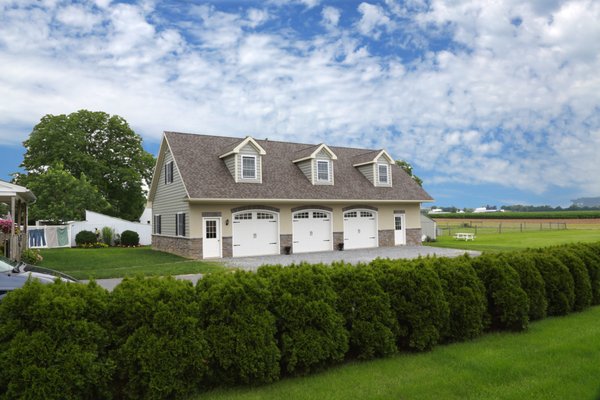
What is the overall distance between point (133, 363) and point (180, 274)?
11205 millimetres

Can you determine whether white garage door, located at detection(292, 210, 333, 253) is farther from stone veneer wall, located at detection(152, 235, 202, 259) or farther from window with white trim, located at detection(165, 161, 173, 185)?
window with white trim, located at detection(165, 161, 173, 185)

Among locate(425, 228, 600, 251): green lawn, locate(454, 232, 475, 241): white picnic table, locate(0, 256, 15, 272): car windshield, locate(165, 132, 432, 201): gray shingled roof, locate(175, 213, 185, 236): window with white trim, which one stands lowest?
locate(425, 228, 600, 251): green lawn

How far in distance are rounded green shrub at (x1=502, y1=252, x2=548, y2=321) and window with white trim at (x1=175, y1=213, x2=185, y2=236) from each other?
1701 cm

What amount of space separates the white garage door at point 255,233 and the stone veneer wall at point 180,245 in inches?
76.8

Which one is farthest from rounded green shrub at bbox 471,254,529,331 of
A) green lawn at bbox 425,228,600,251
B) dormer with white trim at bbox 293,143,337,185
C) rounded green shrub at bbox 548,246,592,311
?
dormer with white trim at bbox 293,143,337,185

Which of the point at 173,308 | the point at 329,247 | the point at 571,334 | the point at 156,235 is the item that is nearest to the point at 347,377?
the point at 173,308

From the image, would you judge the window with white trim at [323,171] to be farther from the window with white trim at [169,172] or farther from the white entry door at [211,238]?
the window with white trim at [169,172]

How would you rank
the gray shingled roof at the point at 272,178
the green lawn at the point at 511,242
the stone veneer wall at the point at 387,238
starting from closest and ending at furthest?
the gray shingled roof at the point at 272,178 < the green lawn at the point at 511,242 < the stone veneer wall at the point at 387,238

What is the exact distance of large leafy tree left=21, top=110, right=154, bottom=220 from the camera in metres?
39.8

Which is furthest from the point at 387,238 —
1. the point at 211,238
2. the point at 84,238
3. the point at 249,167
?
the point at 84,238

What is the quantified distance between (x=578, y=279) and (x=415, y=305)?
4671 millimetres

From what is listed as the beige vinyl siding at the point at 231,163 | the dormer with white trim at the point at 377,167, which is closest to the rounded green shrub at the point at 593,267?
the beige vinyl siding at the point at 231,163

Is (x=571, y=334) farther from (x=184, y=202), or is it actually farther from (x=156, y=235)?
(x=156, y=235)

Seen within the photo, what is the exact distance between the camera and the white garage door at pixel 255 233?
2231 cm
